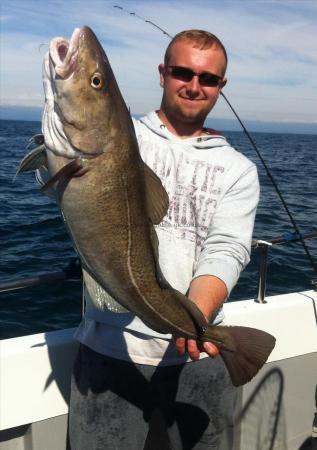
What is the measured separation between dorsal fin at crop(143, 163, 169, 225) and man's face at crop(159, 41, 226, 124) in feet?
2.12

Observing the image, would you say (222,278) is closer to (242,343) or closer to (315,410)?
(242,343)

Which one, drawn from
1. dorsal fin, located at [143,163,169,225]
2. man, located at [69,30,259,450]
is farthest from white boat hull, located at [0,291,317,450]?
dorsal fin, located at [143,163,169,225]

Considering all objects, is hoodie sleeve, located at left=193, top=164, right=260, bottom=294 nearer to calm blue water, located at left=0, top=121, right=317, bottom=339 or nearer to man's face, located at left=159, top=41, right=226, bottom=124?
man's face, located at left=159, top=41, right=226, bottom=124

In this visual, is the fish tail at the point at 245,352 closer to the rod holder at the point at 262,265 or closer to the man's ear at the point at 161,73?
the man's ear at the point at 161,73

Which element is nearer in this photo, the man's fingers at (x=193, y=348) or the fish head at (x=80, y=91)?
the fish head at (x=80, y=91)

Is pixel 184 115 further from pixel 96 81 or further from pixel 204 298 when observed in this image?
pixel 204 298

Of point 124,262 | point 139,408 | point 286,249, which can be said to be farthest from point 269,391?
point 286,249

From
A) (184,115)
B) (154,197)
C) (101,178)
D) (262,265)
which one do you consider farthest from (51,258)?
(101,178)

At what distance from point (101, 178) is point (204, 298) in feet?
2.67

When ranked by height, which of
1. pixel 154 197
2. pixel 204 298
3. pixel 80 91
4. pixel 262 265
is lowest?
pixel 262 265

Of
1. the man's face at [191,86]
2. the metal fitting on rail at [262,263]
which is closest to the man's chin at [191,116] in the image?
the man's face at [191,86]

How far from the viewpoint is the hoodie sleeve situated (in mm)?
2709

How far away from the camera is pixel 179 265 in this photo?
9.23 feet

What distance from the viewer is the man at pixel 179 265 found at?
9.11 ft
